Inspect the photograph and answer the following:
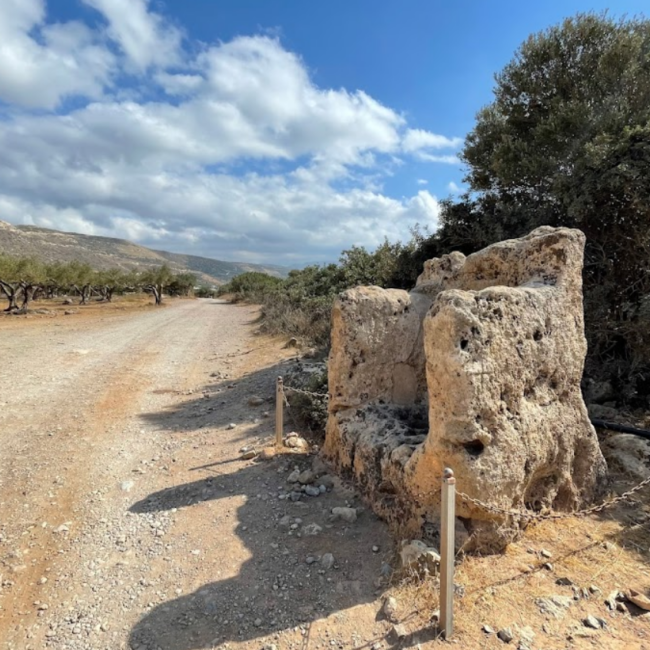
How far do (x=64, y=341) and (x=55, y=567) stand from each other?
14306mm

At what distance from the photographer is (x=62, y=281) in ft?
115

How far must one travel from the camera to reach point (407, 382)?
6062mm

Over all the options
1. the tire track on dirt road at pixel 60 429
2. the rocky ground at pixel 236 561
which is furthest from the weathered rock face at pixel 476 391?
the tire track on dirt road at pixel 60 429

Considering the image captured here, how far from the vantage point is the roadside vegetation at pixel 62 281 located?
2686 cm

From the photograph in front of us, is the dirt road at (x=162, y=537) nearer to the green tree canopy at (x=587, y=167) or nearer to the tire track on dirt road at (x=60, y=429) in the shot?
the tire track on dirt road at (x=60, y=429)

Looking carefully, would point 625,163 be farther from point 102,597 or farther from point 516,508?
point 102,597

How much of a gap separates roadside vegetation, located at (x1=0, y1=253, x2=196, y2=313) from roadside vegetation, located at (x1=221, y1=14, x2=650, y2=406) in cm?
2402

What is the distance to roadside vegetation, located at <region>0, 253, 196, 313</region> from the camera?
26859 mm

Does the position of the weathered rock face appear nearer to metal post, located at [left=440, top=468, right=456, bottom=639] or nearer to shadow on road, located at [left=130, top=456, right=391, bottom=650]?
shadow on road, located at [left=130, top=456, right=391, bottom=650]

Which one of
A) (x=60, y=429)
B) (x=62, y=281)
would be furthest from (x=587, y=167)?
(x=62, y=281)

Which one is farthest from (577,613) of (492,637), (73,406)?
(73,406)

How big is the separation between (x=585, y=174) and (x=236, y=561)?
8.15 metres

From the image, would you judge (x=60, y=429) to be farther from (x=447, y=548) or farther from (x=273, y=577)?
(x=447, y=548)

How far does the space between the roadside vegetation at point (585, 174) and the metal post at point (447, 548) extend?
586cm
